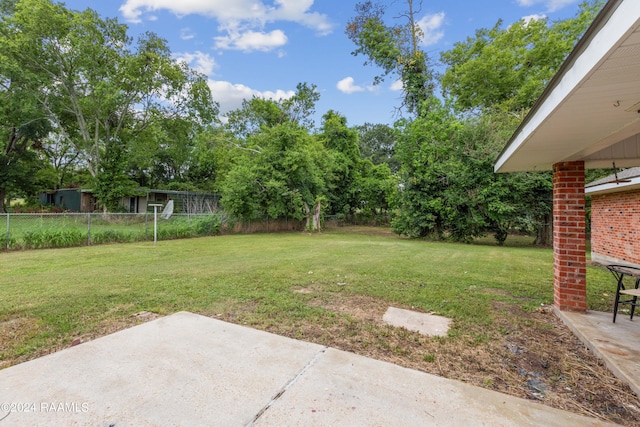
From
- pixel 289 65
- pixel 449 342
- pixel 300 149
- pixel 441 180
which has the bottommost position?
pixel 449 342

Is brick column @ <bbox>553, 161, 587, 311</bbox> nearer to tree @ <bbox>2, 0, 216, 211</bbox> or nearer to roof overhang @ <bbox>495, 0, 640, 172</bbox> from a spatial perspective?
roof overhang @ <bbox>495, 0, 640, 172</bbox>

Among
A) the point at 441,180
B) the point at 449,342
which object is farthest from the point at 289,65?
the point at 449,342

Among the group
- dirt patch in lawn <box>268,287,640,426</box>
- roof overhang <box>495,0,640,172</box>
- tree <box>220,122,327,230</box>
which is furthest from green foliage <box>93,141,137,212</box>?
roof overhang <box>495,0,640,172</box>

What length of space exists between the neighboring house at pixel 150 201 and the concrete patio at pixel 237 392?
2102 centimetres

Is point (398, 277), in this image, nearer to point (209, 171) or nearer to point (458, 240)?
point (458, 240)

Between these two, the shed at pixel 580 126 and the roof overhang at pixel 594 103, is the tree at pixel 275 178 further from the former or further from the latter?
the roof overhang at pixel 594 103

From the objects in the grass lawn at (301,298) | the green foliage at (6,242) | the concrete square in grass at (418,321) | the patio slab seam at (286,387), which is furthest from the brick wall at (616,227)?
the green foliage at (6,242)

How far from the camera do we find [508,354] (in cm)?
265

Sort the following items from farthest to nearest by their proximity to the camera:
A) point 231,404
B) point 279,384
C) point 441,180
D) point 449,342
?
point 441,180, point 449,342, point 279,384, point 231,404

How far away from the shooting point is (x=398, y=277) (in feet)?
18.7

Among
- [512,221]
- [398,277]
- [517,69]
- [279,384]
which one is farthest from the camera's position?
[517,69]

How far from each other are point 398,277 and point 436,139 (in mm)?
10649

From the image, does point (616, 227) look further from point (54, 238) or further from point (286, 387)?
point (54, 238)

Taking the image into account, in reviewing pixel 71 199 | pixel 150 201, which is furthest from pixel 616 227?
pixel 71 199
